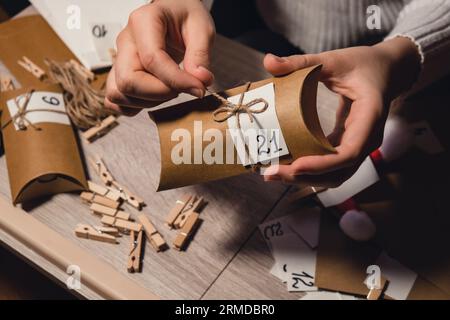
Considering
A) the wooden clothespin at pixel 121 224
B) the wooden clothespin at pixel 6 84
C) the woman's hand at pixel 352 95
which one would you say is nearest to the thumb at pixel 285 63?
the woman's hand at pixel 352 95

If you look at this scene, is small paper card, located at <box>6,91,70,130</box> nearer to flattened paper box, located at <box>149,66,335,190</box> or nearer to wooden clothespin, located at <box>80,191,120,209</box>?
wooden clothespin, located at <box>80,191,120,209</box>

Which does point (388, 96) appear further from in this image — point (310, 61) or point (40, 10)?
point (40, 10)

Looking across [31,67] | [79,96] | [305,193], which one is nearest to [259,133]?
[305,193]

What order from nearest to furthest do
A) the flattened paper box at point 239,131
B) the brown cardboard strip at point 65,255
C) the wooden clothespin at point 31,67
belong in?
the flattened paper box at point 239,131
the brown cardboard strip at point 65,255
the wooden clothespin at point 31,67

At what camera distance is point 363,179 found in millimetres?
795

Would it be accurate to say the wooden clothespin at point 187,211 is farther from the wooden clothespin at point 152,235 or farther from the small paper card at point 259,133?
the small paper card at point 259,133

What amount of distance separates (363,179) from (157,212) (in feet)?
1.24

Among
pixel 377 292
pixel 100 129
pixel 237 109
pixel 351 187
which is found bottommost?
pixel 377 292

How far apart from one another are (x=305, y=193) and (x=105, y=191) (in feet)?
1.19

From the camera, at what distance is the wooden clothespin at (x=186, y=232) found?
744mm

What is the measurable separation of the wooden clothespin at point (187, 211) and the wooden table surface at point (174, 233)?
0.02 m

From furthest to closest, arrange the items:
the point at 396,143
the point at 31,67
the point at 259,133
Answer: the point at 31,67
the point at 396,143
the point at 259,133

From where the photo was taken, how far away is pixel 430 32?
79 cm

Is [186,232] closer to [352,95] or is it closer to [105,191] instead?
[105,191]
